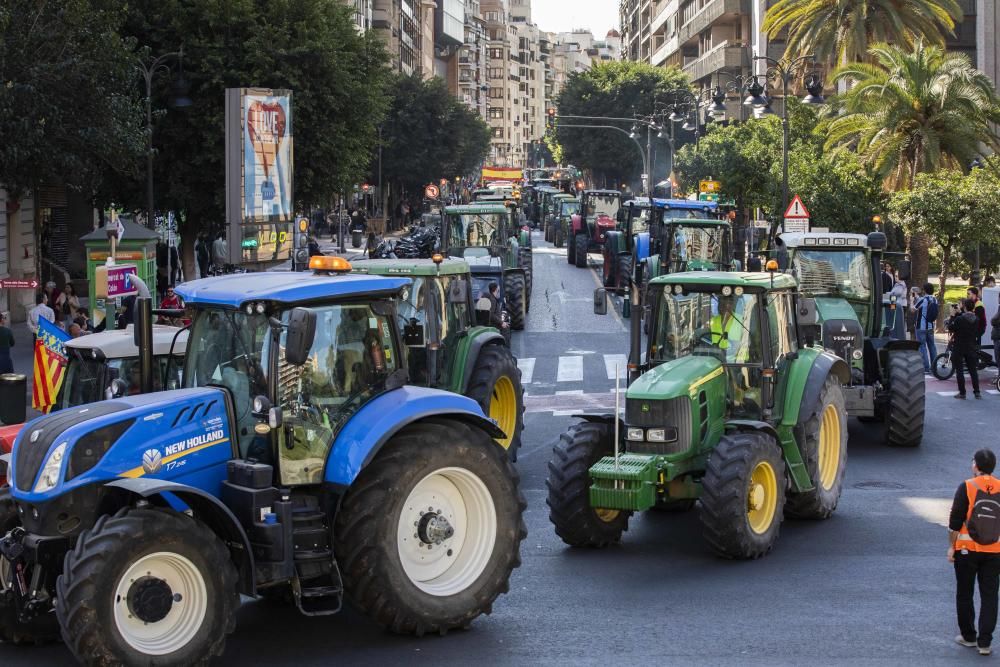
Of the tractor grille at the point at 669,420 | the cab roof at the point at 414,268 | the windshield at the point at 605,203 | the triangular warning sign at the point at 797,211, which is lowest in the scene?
the tractor grille at the point at 669,420

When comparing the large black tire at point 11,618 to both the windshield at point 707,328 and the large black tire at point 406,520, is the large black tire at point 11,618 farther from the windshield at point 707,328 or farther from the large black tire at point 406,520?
the windshield at point 707,328

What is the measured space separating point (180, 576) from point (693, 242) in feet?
78.9

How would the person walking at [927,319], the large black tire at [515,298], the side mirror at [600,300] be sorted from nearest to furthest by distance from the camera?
1. the side mirror at [600,300]
2. the person walking at [927,319]
3. the large black tire at [515,298]

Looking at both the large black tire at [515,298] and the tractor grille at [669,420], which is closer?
A: the tractor grille at [669,420]

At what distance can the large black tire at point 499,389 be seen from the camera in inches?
627

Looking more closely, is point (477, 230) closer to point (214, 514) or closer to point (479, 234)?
point (479, 234)

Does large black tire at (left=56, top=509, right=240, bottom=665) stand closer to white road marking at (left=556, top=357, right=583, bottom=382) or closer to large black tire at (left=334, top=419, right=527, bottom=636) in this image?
large black tire at (left=334, top=419, right=527, bottom=636)

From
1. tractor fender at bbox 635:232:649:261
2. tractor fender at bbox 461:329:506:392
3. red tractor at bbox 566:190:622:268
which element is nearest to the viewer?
tractor fender at bbox 461:329:506:392

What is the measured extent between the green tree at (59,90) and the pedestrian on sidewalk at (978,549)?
18544 millimetres

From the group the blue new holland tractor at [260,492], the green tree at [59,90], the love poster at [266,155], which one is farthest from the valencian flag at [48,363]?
the love poster at [266,155]

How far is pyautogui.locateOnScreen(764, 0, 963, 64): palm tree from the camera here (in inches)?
1607

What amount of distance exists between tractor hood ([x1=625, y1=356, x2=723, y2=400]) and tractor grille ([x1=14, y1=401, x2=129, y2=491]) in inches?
194

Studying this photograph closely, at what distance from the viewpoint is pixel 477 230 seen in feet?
112

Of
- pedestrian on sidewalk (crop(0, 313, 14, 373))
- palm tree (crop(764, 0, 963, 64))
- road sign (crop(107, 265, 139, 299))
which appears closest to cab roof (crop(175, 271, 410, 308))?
road sign (crop(107, 265, 139, 299))
